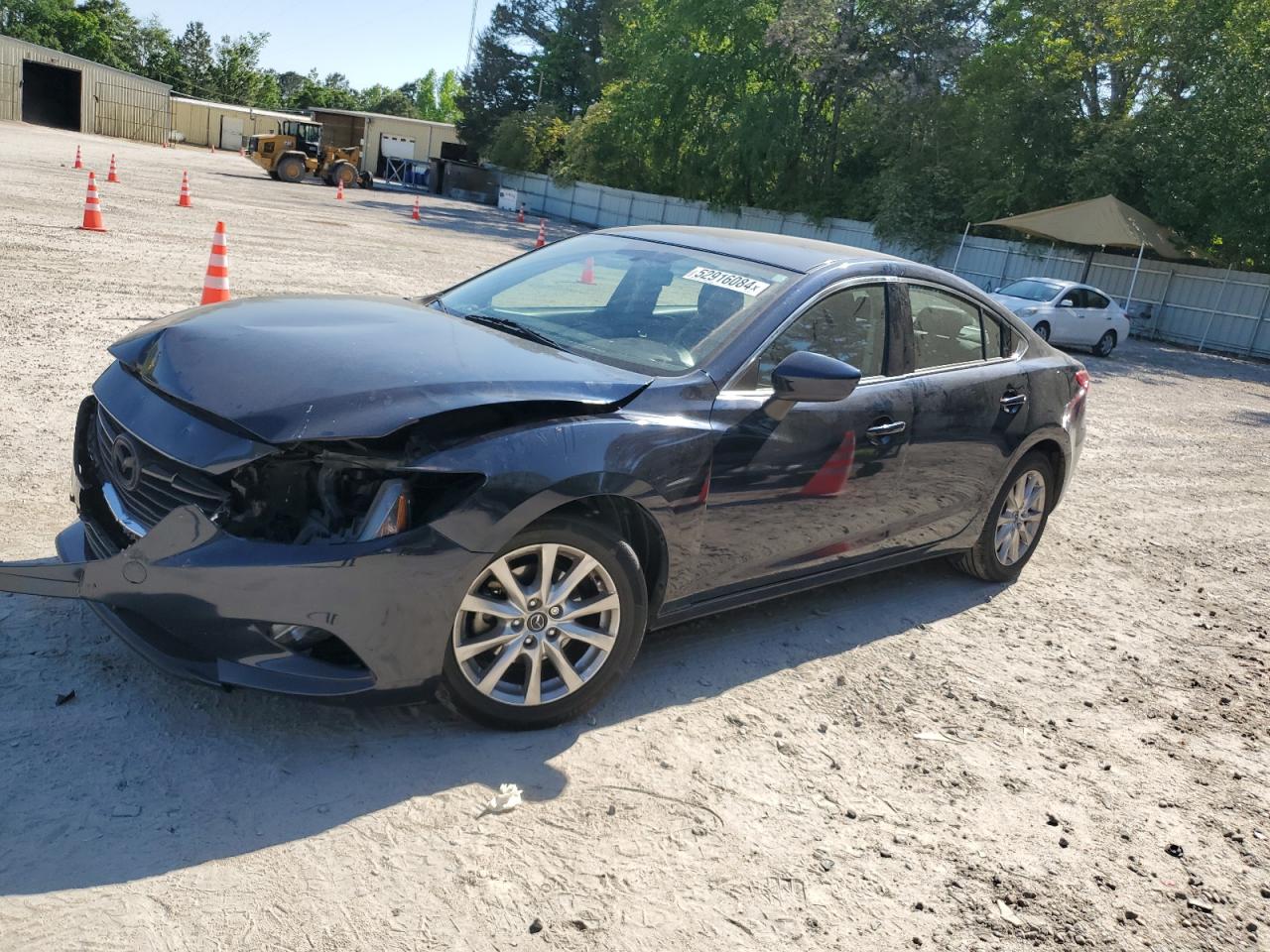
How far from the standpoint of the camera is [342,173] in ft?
149

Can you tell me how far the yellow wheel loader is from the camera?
4384cm

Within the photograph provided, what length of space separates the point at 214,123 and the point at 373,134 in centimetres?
1816

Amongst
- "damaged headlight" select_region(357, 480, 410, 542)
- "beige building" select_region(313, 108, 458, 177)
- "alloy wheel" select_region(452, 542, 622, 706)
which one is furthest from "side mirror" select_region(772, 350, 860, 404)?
"beige building" select_region(313, 108, 458, 177)

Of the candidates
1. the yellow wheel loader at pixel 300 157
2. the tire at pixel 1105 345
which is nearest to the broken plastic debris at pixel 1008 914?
the tire at pixel 1105 345

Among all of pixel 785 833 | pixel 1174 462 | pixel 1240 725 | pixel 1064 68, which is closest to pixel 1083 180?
pixel 1064 68

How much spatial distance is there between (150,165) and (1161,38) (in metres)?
34.7

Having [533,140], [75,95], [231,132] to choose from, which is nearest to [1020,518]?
[533,140]

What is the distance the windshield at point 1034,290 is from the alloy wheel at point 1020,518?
1649 centimetres

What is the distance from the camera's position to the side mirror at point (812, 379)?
390 cm

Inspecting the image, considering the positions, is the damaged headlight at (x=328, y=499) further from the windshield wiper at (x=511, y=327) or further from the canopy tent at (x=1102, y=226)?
the canopy tent at (x=1102, y=226)

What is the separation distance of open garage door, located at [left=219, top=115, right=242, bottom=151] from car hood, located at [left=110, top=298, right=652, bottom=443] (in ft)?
272

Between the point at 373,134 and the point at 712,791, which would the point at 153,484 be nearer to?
the point at 712,791

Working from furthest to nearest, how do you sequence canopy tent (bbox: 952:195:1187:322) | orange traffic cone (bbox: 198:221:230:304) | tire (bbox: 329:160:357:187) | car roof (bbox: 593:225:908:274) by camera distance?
tire (bbox: 329:160:357:187), canopy tent (bbox: 952:195:1187:322), orange traffic cone (bbox: 198:221:230:304), car roof (bbox: 593:225:908:274)

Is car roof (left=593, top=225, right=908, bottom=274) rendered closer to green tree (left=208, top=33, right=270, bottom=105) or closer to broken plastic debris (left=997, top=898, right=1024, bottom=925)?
broken plastic debris (left=997, top=898, right=1024, bottom=925)
